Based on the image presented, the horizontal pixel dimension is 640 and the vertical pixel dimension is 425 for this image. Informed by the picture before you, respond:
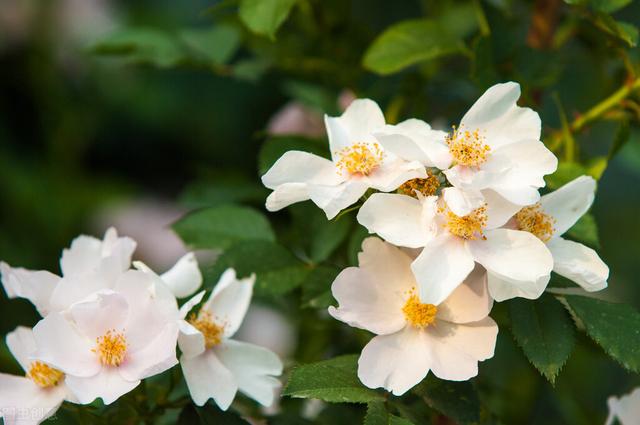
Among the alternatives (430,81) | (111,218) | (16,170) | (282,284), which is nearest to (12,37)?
(16,170)

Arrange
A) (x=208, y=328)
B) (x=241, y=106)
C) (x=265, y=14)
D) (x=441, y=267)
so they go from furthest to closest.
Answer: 1. (x=241, y=106)
2. (x=265, y=14)
3. (x=208, y=328)
4. (x=441, y=267)

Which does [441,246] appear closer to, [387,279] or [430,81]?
[387,279]

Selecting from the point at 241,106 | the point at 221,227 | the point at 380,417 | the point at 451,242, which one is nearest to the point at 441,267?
the point at 451,242

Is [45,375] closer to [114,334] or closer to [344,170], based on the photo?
[114,334]

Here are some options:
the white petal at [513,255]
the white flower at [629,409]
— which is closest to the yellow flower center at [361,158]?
the white petal at [513,255]

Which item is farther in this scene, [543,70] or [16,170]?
[16,170]

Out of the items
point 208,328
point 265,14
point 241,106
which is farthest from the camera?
point 241,106

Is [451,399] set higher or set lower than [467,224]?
lower
